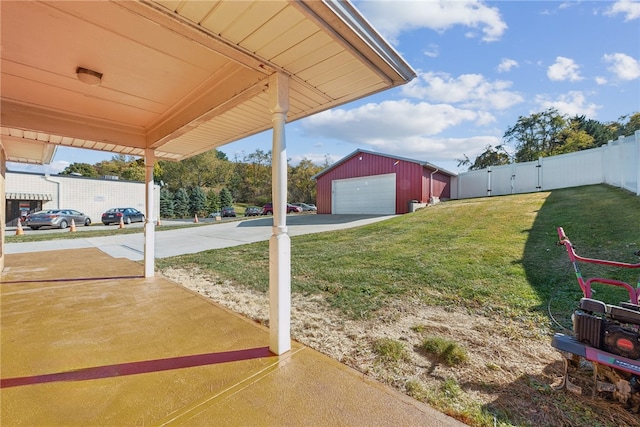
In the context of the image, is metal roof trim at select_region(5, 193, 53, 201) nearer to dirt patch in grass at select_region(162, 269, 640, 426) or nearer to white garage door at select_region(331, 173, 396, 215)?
white garage door at select_region(331, 173, 396, 215)

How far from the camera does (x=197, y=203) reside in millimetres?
32625

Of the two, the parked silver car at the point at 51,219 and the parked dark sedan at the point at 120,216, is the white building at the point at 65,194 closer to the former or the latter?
the parked silver car at the point at 51,219

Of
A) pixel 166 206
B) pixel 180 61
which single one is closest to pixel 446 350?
pixel 180 61

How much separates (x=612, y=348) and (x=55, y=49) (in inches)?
190

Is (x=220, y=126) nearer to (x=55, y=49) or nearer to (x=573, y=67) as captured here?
(x=55, y=49)

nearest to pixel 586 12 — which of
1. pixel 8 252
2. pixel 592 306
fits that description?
pixel 592 306

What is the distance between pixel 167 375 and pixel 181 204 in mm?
32797

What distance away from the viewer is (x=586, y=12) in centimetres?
510

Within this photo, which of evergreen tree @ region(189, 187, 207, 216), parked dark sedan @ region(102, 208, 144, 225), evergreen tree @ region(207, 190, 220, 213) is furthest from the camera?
evergreen tree @ region(207, 190, 220, 213)

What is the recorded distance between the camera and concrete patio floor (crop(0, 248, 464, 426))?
1.74 meters

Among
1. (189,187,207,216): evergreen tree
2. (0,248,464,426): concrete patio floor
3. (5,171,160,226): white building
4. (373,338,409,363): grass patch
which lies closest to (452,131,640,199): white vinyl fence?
(373,338,409,363): grass patch

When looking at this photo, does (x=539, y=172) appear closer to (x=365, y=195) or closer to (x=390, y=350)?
(x=365, y=195)

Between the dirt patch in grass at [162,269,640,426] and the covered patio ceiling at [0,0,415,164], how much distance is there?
2.46m

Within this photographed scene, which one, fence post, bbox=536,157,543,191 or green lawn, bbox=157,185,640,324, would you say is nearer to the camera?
green lawn, bbox=157,185,640,324
